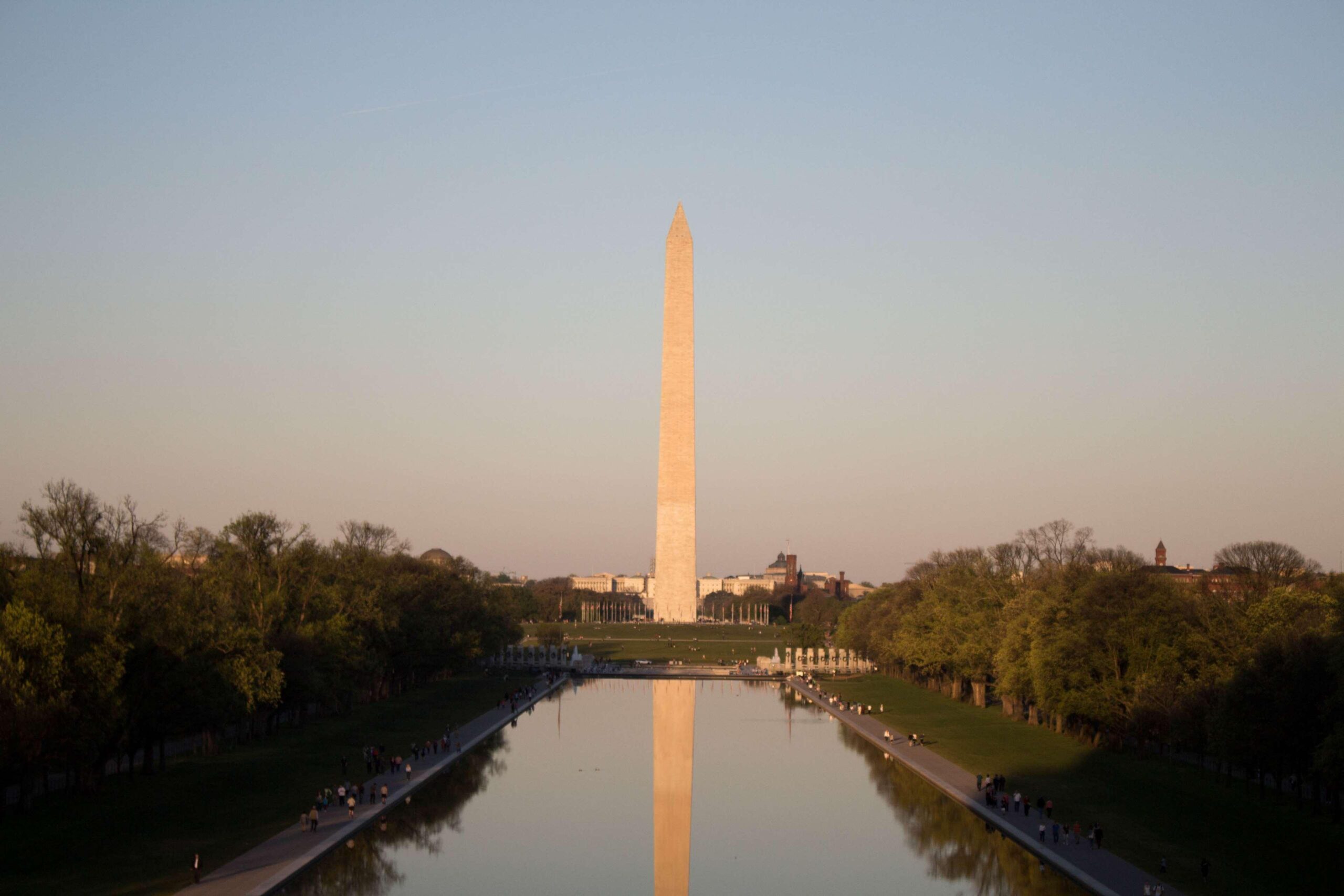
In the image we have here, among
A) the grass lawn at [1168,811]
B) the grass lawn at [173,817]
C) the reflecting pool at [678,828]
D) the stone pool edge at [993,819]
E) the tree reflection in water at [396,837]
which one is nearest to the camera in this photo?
the grass lawn at [173,817]

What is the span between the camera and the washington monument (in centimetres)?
10438

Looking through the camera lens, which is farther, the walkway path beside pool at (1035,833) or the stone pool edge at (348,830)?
the walkway path beside pool at (1035,833)

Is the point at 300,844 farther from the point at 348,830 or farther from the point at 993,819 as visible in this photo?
the point at 993,819

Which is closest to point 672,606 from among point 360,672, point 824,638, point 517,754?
point 824,638

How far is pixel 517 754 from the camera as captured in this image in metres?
46.7

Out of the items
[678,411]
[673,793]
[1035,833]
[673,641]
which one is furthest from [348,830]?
[673,641]

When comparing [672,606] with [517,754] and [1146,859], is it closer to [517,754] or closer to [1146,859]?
[517,754]

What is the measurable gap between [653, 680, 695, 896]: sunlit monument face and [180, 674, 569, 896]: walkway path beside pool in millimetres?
6521

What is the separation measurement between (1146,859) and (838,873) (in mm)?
6130

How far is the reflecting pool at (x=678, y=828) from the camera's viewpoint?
27.9m

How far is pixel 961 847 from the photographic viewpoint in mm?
31188

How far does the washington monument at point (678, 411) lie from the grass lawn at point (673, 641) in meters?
7.90

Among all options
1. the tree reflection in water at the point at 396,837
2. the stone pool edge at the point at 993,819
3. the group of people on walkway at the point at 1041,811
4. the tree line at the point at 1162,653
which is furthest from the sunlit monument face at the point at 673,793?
the tree line at the point at 1162,653

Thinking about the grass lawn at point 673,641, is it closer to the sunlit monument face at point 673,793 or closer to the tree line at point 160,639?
the sunlit monument face at point 673,793
